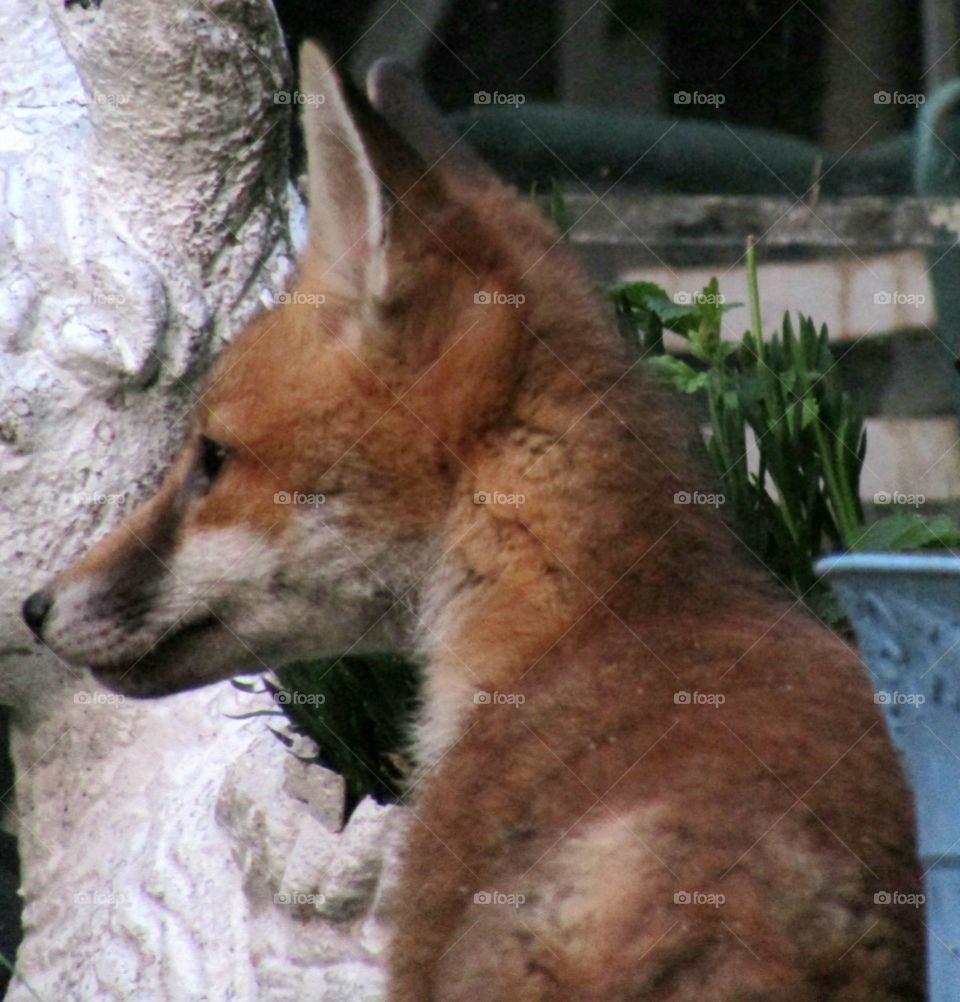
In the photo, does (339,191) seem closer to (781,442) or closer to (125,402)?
(781,442)

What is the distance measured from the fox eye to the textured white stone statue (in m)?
1.20

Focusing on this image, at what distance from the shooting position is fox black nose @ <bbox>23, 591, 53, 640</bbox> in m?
2.87

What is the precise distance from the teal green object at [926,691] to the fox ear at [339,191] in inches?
38.2

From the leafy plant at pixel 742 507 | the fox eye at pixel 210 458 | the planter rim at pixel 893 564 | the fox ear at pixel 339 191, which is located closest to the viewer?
the planter rim at pixel 893 564

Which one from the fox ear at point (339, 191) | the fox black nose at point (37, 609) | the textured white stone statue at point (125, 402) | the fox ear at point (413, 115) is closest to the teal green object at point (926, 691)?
the fox ear at point (339, 191)

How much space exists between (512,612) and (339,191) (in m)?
0.77

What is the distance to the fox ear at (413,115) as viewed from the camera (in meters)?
2.92

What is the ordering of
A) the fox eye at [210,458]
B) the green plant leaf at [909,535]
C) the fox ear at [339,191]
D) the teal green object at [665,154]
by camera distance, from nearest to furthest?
the fox ear at [339,191], the fox eye at [210,458], the green plant leaf at [909,535], the teal green object at [665,154]

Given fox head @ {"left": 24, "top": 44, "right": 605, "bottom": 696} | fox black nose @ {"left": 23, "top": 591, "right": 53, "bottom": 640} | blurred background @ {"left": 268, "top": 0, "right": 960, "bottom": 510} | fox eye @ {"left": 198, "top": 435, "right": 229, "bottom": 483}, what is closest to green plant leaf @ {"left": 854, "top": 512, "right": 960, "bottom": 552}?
fox head @ {"left": 24, "top": 44, "right": 605, "bottom": 696}

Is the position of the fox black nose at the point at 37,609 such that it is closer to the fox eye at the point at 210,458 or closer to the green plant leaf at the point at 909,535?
the fox eye at the point at 210,458

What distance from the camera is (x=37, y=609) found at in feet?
9.45

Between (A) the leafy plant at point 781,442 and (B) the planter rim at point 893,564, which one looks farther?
(A) the leafy plant at point 781,442

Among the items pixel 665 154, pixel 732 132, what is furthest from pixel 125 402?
pixel 732 132

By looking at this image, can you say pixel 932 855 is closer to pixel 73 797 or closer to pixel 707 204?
pixel 73 797
